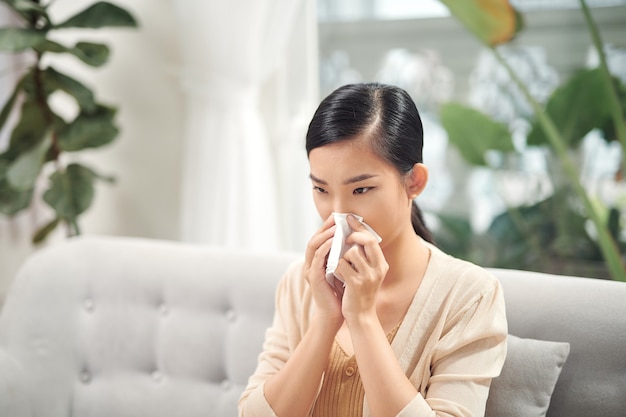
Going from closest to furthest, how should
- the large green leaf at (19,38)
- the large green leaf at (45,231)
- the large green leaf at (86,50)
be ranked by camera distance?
the large green leaf at (19,38)
the large green leaf at (86,50)
the large green leaf at (45,231)

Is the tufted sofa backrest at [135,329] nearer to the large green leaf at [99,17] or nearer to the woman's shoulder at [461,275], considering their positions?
the woman's shoulder at [461,275]

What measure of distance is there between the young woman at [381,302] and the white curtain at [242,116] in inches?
56.2

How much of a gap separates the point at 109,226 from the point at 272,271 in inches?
60.2

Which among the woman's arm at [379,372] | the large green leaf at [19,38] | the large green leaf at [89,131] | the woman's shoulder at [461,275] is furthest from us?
the large green leaf at [89,131]

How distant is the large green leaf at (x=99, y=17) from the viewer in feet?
8.05

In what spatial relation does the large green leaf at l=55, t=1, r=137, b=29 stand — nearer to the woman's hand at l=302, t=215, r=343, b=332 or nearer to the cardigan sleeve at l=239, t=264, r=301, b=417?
the cardigan sleeve at l=239, t=264, r=301, b=417

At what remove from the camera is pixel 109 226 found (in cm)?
318

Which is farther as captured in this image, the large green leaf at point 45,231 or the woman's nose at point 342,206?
the large green leaf at point 45,231

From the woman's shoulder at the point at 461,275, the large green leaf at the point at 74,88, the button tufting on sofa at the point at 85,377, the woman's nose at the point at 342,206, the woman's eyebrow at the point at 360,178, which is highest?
the large green leaf at the point at 74,88

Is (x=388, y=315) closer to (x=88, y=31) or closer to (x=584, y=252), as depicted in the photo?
(x=584, y=252)

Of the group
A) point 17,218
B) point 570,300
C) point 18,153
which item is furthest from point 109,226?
point 570,300

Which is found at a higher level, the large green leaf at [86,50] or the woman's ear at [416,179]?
the large green leaf at [86,50]

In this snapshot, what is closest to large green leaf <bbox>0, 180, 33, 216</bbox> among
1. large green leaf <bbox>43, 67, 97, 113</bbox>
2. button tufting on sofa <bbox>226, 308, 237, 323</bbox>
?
large green leaf <bbox>43, 67, 97, 113</bbox>

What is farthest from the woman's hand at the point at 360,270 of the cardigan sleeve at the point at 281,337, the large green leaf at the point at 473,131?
the large green leaf at the point at 473,131
